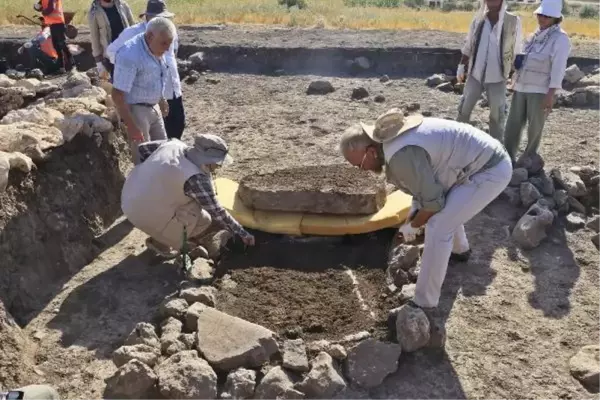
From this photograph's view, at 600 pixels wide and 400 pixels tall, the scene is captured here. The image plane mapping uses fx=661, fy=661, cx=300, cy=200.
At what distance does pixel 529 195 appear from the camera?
19.6ft

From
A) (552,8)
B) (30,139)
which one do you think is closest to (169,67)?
(30,139)

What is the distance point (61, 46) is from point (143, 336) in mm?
8728

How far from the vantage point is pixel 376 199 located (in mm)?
5500

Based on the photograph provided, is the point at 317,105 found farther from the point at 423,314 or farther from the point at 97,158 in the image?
the point at 423,314

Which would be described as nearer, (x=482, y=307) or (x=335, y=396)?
(x=335, y=396)

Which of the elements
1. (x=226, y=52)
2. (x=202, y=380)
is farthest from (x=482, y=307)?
(x=226, y=52)

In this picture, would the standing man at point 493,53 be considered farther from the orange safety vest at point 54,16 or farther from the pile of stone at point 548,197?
the orange safety vest at point 54,16

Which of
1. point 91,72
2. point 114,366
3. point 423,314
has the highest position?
point 91,72

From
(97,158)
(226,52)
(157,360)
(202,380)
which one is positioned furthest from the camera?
(226,52)

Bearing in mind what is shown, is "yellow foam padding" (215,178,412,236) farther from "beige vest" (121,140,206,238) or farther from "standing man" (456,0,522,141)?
"standing man" (456,0,522,141)

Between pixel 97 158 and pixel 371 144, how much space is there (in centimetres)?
312

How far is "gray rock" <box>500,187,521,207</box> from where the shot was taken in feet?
19.9

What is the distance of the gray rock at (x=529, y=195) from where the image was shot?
235 inches

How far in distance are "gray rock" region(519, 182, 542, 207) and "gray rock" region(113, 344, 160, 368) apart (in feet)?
12.0
